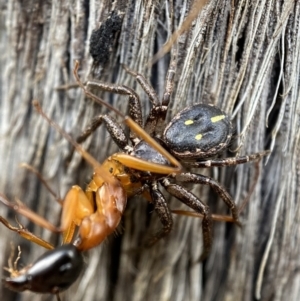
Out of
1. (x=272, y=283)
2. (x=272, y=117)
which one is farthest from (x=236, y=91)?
(x=272, y=283)

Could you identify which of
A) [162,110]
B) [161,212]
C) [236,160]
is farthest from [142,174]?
[236,160]

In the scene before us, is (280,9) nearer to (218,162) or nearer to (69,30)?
(218,162)

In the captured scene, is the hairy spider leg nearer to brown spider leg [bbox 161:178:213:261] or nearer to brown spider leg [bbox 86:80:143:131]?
brown spider leg [bbox 86:80:143:131]

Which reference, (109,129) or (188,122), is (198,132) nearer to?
(188,122)

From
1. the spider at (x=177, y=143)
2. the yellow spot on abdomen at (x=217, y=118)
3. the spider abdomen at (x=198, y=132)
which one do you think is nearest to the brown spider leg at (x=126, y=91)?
the spider at (x=177, y=143)

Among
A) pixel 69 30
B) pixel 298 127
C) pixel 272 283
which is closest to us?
pixel 298 127

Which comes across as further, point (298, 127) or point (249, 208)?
point (249, 208)

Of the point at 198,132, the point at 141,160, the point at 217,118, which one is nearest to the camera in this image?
the point at 141,160
